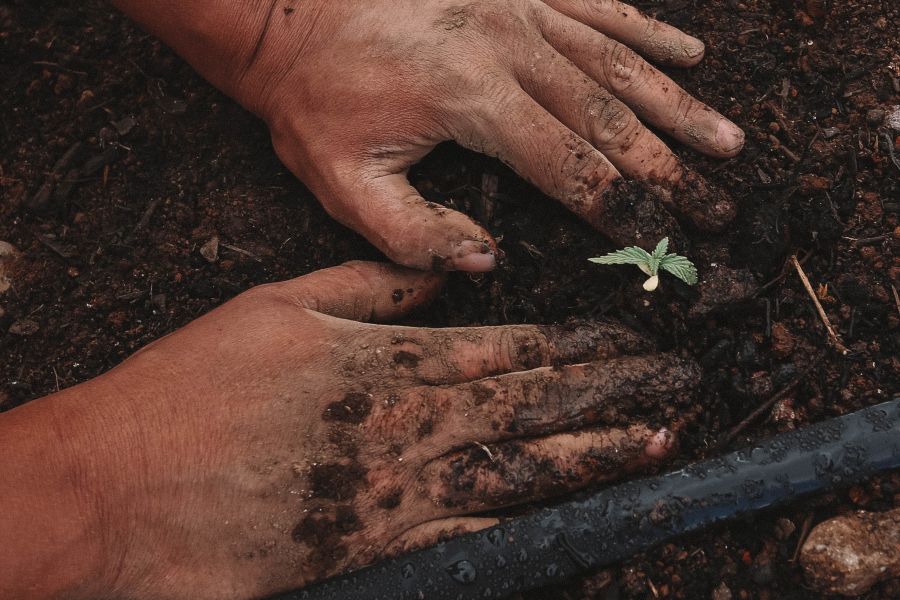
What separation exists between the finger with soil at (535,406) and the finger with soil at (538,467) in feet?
0.14

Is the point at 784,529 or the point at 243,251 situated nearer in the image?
the point at 784,529

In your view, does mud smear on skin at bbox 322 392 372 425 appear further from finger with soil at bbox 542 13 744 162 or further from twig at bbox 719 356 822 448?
finger with soil at bbox 542 13 744 162

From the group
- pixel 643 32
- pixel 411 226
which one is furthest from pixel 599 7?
pixel 411 226

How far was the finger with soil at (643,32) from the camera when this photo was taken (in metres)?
2.42

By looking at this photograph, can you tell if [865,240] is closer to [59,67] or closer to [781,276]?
[781,276]

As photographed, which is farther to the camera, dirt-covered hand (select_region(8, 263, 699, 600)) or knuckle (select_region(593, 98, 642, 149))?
knuckle (select_region(593, 98, 642, 149))

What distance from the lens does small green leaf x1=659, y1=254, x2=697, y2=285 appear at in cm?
198

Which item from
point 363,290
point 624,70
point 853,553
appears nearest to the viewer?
point 853,553

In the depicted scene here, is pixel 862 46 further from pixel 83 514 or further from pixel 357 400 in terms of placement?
pixel 83 514

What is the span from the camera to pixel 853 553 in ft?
5.72

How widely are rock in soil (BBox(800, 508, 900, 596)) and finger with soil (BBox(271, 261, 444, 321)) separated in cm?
128

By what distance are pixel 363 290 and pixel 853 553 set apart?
4.90 feet

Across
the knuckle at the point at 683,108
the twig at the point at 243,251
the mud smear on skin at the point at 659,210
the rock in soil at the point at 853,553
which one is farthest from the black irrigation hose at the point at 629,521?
the twig at the point at 243,251

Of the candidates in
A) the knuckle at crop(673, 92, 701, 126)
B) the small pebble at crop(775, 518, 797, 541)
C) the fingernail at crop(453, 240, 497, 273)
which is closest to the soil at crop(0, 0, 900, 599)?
the small pebble at crop(775, 518, 797, 541)
